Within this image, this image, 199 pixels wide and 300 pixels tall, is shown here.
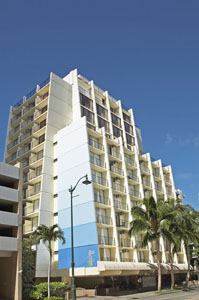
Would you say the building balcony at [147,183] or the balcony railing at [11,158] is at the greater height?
the balcony railing at [11,158]

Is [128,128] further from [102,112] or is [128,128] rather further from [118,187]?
[118,187]

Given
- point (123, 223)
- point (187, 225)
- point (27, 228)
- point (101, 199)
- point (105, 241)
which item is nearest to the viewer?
point (105, 241)

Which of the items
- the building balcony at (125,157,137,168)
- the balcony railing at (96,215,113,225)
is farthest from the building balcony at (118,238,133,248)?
the building balcony at (125,157,137,168)

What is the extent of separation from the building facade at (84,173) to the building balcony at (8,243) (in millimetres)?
10004

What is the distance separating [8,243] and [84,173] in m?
15.7

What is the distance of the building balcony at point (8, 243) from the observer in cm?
3195

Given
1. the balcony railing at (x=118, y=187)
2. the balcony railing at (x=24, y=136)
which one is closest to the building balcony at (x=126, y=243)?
the balcony railing at (x=118, y=187)

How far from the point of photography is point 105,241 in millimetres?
42469

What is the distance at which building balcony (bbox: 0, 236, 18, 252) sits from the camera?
32.0 meters

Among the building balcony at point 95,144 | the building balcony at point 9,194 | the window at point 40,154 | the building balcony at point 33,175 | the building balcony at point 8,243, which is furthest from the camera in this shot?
the window at point 40,154

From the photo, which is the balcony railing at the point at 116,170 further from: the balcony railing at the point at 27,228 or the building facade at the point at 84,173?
the balcony railing at the point at 27,228

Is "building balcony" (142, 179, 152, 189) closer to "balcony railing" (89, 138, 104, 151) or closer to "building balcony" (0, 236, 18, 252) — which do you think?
"balcony railing" (89, 138, 104, 151)

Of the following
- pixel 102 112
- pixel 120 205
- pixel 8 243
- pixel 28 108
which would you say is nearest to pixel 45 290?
pixel 8 243

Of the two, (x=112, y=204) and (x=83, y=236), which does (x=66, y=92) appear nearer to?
(x=112, y=204)
